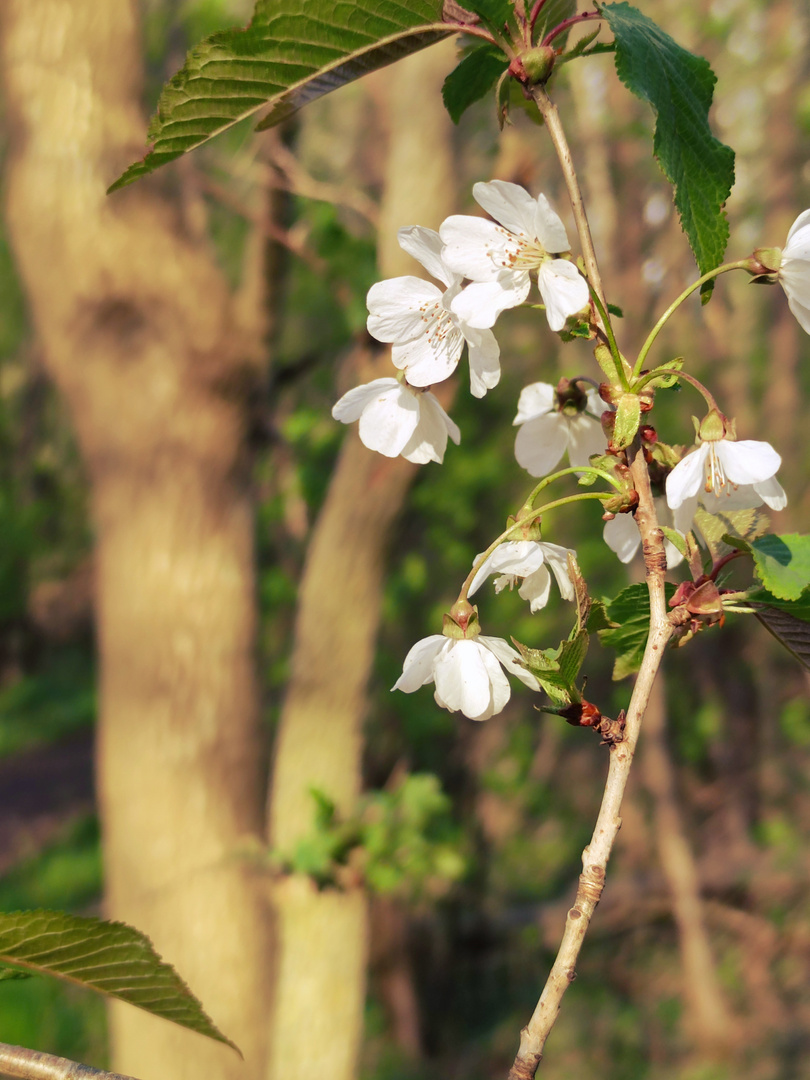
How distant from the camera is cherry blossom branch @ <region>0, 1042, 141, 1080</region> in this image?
1.75 ft

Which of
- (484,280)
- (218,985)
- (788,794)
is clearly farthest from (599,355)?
(788,794)

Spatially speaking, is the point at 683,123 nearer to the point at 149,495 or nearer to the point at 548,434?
the point at 548,434

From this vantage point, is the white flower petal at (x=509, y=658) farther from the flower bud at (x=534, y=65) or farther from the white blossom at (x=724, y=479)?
the flower bud at (x=534, y=65)

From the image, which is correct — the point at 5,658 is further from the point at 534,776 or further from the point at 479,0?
the point at 479,0

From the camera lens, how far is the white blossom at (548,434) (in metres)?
0.75

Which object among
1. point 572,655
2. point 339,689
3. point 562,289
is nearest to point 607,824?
point 572,655

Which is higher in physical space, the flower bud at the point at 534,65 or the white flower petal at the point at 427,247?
the flower bud at the point at 534,65

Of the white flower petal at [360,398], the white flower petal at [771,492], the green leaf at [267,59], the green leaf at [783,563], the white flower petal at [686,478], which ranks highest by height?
the green leaf at [267,59]

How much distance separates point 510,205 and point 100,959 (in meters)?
0.56

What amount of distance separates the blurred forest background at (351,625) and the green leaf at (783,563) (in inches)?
23.2

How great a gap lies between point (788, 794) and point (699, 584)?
6.66 m

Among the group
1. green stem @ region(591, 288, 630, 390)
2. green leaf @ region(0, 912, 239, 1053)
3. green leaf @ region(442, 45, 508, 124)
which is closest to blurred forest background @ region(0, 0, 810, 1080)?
green leaf @ region(442, 45, 508, 124)

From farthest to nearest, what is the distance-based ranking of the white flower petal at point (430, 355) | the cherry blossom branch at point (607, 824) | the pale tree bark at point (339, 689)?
the pale tree bark at point (339, 689) → the white flower petal at point (430, 355) → the cherry blossom branch at point (607, 824)

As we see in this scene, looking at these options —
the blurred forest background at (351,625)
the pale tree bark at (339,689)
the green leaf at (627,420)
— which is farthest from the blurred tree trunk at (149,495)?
the green leaf at (627,420)
